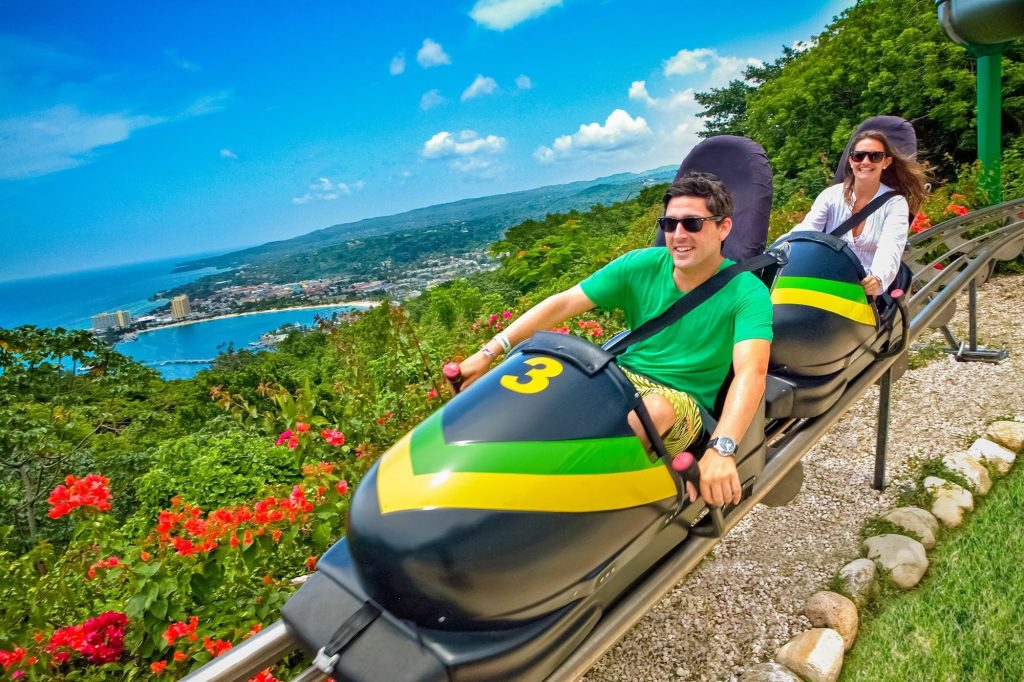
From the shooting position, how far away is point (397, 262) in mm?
14594

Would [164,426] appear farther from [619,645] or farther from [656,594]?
[656,594]

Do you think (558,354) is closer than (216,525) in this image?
Yes

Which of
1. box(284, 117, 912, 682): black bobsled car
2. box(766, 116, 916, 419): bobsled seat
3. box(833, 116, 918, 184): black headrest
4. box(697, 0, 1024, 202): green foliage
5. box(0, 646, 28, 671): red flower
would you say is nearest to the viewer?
box(284, 117, 912, 682): black bobsled car

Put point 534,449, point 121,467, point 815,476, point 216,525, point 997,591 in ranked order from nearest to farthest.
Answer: point 534,449, point 216,525, point 997,591, point 815,476, point 121,467

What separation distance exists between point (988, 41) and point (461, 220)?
18122 mm

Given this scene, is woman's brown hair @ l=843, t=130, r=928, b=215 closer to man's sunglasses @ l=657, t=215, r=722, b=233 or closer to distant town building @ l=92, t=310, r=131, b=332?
man's sunglasses @ l=657, t=215, r=722, b=233

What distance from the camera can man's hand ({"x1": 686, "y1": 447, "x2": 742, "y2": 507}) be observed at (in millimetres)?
1513

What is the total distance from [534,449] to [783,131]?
52.6 feet

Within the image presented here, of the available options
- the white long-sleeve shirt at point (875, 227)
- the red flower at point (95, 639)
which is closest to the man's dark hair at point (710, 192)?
the white long-sleeve shirt at point (875, 227)

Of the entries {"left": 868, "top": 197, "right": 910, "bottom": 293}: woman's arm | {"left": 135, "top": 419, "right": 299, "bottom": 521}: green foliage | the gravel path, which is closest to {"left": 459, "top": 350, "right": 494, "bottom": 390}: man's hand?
the gravel path

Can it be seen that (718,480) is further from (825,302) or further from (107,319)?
(107,319)

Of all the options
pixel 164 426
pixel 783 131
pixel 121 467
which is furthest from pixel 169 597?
pixel 783 131

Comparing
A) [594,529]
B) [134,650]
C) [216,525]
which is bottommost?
[134,650]

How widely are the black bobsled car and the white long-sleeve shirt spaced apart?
1780mm
